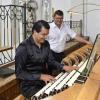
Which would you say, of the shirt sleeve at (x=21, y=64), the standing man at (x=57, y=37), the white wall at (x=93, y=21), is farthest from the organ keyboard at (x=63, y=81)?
the white wall at (x=93, y=21)

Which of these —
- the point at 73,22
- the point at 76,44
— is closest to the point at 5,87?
the point at 76,44

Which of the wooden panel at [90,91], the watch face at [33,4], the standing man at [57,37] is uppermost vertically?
the watch face at [33,4]

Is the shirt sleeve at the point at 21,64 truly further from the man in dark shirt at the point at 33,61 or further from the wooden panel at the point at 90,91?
the wooden panel at the point at 90,91

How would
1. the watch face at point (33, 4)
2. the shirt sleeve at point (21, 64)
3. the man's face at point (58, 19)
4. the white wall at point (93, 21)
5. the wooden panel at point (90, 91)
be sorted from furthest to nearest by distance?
the watch face at point (33, 4) < the white wall at point (93, 21) < the man's face at point (58, 19) < the shirt sleeve at point (21, 64) < the wooden panel at point (90, 91)

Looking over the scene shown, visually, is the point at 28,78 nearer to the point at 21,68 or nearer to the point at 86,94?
the point at 21,68

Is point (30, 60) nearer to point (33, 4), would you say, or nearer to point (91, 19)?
point (91, 19)

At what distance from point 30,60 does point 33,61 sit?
3 cm

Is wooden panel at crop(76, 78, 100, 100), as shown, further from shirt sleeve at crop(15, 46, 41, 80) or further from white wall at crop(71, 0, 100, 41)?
white wall at crop(71, 0, 100, 41)

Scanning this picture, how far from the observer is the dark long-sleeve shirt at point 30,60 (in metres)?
2.13

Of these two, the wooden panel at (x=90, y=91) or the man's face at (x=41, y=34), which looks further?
the man's face at (x=41, y=34)

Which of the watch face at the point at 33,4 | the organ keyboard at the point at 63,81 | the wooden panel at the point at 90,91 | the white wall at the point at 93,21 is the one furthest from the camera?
the watch face at the point at 33,4

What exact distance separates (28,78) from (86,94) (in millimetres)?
1007

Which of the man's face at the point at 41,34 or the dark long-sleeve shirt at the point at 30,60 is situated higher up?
the man's face at the point at 41,34

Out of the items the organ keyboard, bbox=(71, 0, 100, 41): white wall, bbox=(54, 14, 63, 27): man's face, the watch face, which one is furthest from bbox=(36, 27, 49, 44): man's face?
the watch face
